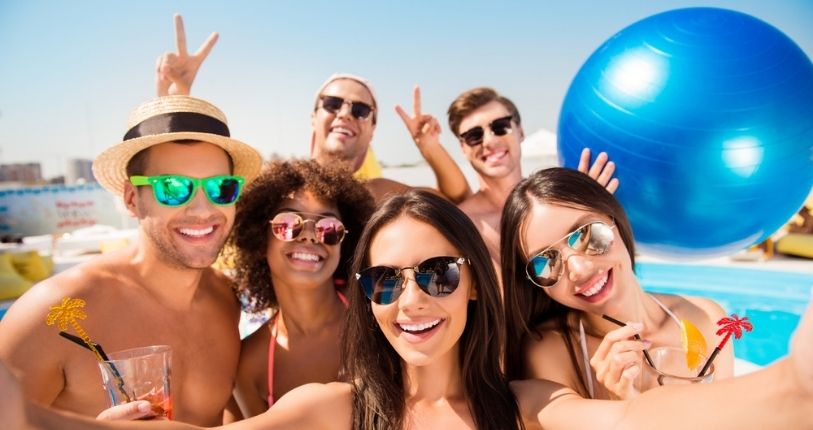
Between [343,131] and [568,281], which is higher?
[343,131]

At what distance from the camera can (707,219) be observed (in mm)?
2883

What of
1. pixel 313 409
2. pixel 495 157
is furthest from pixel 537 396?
pixel 495 157

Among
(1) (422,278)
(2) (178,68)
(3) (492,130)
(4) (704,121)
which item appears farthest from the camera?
(3) (492,130)

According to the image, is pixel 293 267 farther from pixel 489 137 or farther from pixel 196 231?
pixel 489 137

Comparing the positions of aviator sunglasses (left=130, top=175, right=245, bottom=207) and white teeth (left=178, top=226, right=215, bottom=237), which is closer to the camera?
aviator sunglasses (left=130, top=175, right=245, bottom=207)

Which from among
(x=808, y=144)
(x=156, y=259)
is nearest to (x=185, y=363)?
(x=156, y=259)

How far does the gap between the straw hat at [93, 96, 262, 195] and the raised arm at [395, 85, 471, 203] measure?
215cm

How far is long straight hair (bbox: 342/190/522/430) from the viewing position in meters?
2.18

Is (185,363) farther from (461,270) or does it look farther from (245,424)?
(461,270)

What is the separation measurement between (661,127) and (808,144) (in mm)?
784

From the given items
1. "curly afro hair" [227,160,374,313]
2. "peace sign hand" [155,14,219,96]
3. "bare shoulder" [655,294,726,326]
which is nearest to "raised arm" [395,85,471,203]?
"curly afro hair" [227,160,374,313]

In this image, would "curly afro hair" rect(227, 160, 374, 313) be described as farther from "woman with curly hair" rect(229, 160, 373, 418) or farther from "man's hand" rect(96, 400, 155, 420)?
"man's hand" rect(96, 400, 155, 420)

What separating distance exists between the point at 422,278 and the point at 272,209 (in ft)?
5.67

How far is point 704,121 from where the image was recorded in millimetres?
2705
